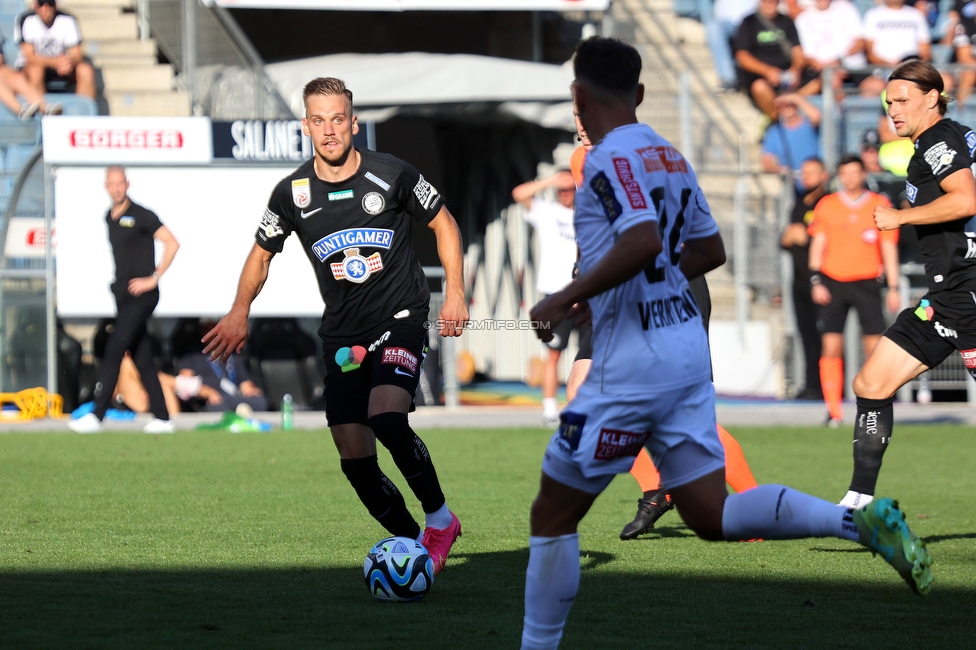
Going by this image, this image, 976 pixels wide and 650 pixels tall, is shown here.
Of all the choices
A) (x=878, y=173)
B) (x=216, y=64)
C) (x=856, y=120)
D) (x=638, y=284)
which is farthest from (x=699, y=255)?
(x=856, y=120)

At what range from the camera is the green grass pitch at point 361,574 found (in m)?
4.91

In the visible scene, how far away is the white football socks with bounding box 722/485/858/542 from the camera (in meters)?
4.11

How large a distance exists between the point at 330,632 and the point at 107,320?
1183 cm

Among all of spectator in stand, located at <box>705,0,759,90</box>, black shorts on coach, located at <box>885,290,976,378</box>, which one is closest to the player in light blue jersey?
black shorts on coach, located at <box>885,290,976,378</box>

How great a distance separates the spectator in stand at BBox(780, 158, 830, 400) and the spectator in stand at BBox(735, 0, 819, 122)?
253 centimetres

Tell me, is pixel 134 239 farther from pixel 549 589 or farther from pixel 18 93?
pixel 549 589

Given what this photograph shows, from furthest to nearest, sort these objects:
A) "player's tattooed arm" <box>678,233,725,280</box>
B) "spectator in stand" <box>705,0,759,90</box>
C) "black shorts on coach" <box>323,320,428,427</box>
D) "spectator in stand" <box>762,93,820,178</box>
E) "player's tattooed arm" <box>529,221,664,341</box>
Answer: "spectator in stand" <box>705,0,759,90</box>
"spectator in stand" <box>762,93,820,178</box>
"black shorts on coach" <box>323,320,428,427</box>
"player's tattooed arm" <box>678,233,725,280</box>
"player's tattooed arm" <box>529,221,664,341</box>

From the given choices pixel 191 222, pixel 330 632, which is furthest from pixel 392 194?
pixel 191 222

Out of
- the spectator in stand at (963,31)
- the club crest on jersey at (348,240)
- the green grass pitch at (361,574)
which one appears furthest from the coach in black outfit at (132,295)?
the spectator in stand at (963,31)

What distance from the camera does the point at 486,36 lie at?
21.9m

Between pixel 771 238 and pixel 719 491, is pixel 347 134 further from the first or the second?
pixel 771 238

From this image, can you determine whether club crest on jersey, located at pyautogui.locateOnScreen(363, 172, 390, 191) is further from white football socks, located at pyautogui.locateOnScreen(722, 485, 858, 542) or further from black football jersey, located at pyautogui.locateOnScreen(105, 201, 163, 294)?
black football jersey, located at pyautogui.locateOnScreen(105, 201, 163, 294)

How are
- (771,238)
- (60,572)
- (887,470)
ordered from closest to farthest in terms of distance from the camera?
(60,572), (887,470), (771,238)

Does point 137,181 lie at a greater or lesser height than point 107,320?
greater
